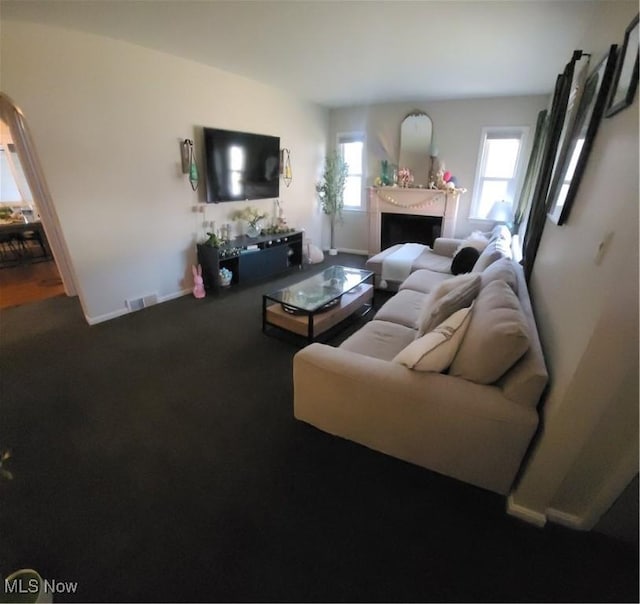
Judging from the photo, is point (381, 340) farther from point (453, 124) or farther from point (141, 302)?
point (453, 124)

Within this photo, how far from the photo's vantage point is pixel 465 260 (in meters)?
3.17

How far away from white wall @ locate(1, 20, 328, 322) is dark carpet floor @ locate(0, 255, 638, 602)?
137cm

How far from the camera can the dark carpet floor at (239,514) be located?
46.7 inches

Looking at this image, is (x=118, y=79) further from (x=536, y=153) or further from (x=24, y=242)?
(x=536, y=153)

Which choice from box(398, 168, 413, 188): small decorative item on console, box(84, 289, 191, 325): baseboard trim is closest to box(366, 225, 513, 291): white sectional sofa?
box(398, 168, 413, 188): small decorative item on console

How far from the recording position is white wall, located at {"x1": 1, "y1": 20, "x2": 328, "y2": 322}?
98.3 inches

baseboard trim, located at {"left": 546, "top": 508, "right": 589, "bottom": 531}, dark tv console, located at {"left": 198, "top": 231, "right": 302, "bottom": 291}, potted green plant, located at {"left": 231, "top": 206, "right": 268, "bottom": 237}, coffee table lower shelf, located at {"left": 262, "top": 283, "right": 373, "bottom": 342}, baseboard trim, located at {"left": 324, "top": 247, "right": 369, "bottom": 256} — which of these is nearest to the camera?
baseboard trim, located at {"left": 546, "top": 508, "right": 589, "bottom": 531}

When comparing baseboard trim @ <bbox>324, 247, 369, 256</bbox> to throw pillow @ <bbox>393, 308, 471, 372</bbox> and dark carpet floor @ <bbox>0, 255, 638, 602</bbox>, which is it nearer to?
dark carpet floor @ <bbox>0, 255, 638, 602</bbox>

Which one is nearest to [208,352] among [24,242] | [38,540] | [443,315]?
[38,540]

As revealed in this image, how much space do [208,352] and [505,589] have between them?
2277 millimetres

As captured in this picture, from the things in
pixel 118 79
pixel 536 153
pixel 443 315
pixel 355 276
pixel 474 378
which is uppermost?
pixel 118 79

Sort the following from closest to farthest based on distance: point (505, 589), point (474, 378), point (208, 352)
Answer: point (505, 589)
point (474, 378)
point (208, 352)

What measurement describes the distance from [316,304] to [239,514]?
161cm

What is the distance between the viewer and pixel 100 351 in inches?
105
